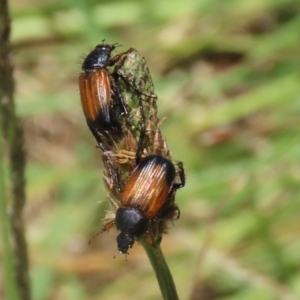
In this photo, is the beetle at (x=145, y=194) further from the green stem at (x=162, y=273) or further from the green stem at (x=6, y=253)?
the green stem at (x=6, y=253)

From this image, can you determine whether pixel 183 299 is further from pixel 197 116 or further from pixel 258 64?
pixel 258 64

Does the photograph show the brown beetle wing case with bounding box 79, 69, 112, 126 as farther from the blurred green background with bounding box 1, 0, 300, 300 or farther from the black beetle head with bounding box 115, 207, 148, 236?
the blurred green background with bounding box 1, 0, 300, 300

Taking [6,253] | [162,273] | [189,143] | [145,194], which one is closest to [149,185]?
[145,194]

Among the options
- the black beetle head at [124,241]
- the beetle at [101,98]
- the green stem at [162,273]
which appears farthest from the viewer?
the black beetle head at [124,241]

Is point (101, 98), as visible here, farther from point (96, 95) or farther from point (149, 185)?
point (149, 185)

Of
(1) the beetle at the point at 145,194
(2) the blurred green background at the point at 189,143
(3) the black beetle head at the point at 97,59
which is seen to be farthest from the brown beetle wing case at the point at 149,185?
(2) the blurred green background at the point at 189,143

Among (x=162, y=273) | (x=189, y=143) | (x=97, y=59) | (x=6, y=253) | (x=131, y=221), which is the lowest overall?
(x=162, y=273)
